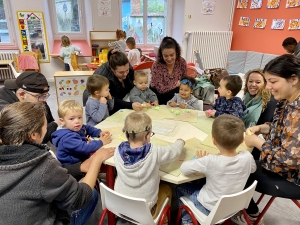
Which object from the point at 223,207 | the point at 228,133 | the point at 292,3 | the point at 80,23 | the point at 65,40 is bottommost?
the point at 223,207

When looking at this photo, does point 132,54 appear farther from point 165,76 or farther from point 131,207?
point 131,207

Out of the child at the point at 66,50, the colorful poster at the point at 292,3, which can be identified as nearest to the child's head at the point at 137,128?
the child at the point at 66,50

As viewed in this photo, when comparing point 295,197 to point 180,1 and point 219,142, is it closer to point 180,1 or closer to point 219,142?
point 219,142

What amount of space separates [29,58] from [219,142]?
5.60 meters

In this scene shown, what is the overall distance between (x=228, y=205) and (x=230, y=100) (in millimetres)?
1179

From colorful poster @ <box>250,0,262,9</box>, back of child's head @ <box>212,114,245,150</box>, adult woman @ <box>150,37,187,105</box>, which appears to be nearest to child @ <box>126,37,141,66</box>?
adult woman @ <box>150,37,187,105</box>

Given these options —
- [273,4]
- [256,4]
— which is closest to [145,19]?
[256,4]

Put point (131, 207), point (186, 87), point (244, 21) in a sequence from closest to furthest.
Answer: point (131, 207) → point (186, 87) → point (244, 21)

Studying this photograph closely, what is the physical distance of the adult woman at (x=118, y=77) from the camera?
2.50m

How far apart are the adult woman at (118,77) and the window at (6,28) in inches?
205

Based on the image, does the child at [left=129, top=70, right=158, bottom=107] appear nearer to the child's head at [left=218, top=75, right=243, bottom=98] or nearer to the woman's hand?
the woman's hand

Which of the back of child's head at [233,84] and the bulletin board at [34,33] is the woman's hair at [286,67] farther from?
the bulletin board at [34,33]

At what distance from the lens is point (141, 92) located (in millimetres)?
2811

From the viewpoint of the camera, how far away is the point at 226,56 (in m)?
7.17
